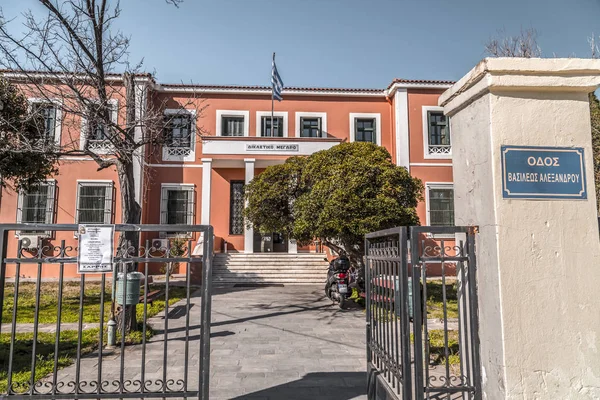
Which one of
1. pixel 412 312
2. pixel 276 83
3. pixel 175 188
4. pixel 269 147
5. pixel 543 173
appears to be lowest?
pixel 412 312

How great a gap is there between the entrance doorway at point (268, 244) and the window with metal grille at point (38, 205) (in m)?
8.03

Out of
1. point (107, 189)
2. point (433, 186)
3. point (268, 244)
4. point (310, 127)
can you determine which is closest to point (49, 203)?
point (107, 189)

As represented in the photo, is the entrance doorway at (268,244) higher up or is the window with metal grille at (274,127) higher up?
the window with metal grille at (274,127)

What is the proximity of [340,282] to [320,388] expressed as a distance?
→ 5354 mm

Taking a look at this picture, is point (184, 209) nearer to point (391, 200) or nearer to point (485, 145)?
point (391, 200)

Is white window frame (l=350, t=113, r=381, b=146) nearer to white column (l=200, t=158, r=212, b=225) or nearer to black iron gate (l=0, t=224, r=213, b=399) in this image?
white column (l=200, t=158, r=212, b=225)

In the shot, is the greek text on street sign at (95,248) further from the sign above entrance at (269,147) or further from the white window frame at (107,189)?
the white window frame at (107,189)

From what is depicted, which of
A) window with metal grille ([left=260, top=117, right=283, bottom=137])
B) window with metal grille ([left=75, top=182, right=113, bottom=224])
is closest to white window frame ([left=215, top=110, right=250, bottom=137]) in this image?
window with metal grille ([left=260, top=117, right=283, bottom=137])

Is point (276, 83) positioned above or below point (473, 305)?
above

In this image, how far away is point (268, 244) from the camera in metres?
17.3

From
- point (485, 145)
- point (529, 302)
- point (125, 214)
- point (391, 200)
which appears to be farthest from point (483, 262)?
point (391, 200)

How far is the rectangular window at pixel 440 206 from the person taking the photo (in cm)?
1683

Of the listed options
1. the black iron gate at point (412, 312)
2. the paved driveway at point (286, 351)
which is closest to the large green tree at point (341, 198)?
the paved driveway at point (286, 351)

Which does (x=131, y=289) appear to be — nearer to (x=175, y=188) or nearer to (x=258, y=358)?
(x=258, y=358)
